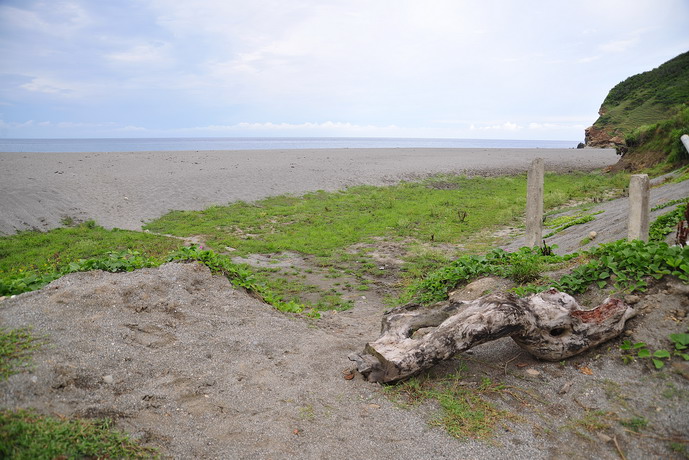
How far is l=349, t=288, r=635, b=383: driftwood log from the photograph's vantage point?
4.80 metres

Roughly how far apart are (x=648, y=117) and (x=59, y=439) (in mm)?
61311

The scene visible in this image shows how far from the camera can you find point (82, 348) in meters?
4.63

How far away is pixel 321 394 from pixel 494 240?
1134 centimetres

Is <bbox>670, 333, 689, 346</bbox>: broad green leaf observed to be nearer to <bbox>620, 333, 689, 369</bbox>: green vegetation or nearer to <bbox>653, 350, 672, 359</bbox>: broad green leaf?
<bbox>620, 333, 689, 369</bbox>: green vegetation

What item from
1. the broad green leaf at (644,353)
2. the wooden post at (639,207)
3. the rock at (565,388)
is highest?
the wooden post at (639,207)

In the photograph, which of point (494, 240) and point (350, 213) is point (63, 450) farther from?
point (350, 213)

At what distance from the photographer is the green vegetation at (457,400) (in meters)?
4.12

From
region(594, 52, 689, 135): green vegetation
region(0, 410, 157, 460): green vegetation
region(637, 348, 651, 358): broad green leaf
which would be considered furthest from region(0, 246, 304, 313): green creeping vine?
region(594, 52, 689, 135): green vegetation

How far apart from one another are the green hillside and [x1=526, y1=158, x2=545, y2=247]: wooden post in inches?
603

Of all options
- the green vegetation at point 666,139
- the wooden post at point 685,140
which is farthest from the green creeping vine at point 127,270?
the green vegetation at point 666,139

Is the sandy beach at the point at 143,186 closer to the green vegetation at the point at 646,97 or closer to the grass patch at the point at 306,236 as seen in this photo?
the grass patch at the point at 306,236

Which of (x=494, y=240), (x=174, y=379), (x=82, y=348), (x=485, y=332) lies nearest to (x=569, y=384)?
(x=485, y=332)

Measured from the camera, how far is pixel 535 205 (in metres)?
9.58

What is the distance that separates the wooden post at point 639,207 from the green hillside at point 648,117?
55.3 feet
